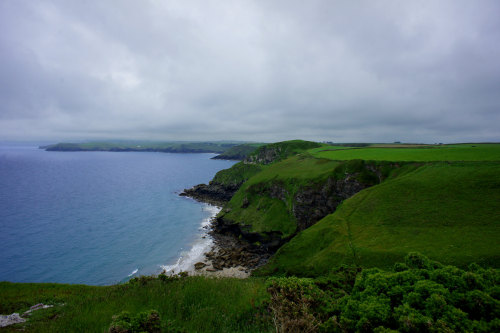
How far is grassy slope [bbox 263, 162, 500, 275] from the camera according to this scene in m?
26.2

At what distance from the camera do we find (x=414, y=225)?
32.0 m

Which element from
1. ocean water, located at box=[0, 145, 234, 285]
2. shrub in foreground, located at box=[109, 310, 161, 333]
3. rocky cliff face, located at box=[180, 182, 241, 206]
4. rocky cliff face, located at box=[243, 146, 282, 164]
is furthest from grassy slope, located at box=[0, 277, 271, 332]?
rocky cliff face, located at box=[243, 146, 282, 164]

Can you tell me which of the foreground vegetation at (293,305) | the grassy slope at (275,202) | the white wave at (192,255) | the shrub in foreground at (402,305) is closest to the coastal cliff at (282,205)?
the grassy slope at (275,202)

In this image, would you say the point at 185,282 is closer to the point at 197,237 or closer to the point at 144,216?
the point at 197,237

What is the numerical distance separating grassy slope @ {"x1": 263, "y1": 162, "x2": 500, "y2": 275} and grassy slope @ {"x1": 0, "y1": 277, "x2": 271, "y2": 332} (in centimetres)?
1701

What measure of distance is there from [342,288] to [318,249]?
17.3 meters

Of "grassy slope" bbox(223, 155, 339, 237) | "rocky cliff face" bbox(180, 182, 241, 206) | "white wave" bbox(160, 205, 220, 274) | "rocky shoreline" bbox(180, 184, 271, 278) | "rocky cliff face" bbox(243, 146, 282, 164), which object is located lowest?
"white wave" bbox(160, 205, 220, 274)

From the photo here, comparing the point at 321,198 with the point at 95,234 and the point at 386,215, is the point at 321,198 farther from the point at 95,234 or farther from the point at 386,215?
the point at 95,234

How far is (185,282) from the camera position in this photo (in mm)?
20766

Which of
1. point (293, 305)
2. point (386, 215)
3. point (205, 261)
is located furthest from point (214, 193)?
point (293, 305)

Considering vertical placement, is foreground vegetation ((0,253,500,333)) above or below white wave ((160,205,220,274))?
above

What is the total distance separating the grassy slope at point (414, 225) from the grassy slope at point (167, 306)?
17.0 m

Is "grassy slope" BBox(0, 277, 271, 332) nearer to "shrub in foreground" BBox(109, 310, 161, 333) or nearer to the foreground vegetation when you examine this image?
the foreground vegetation

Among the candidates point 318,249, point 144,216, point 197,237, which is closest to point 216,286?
point 318,249
